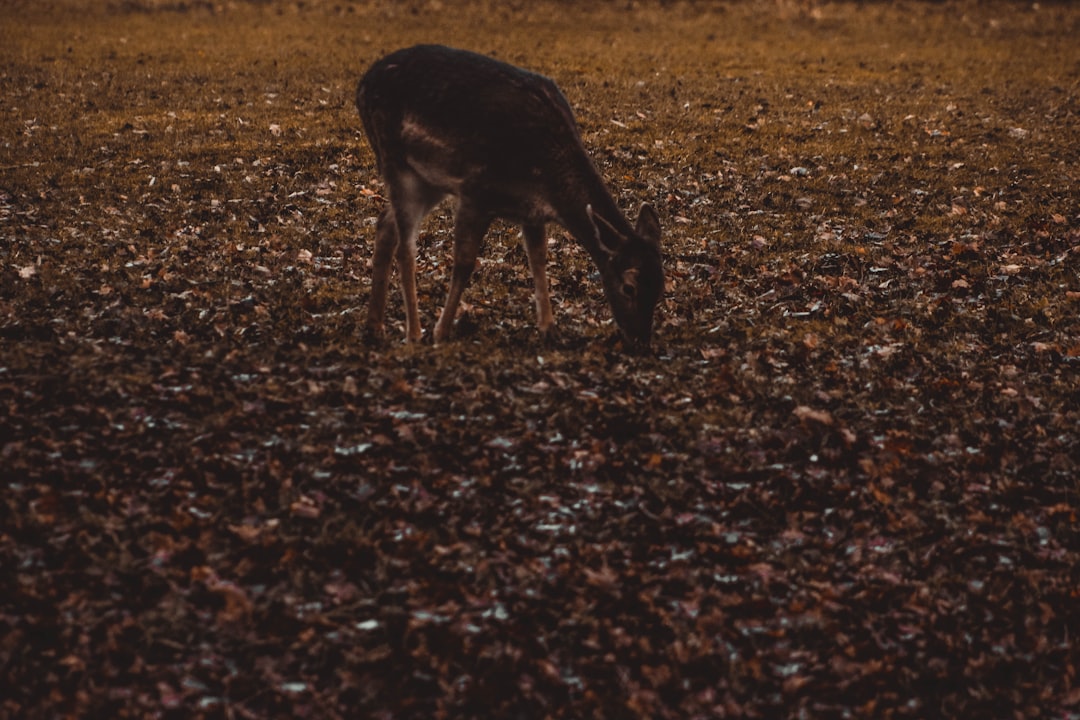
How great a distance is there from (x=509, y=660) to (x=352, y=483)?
1.94m

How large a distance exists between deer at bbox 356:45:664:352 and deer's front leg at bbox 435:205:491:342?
0.01m

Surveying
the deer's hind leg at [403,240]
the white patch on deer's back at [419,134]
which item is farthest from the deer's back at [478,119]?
the deer's hind leg at [403,240]

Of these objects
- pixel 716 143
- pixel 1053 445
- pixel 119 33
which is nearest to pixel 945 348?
pixel 1053 445

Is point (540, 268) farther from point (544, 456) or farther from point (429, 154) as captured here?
point (544, 456)

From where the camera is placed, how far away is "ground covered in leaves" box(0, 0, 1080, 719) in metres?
5.60

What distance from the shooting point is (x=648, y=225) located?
26.6 feet

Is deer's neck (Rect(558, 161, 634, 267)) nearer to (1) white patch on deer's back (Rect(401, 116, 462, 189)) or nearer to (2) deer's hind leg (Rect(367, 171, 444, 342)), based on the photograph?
(1) white patch on deer's back (Rect(401, 116, 462, 189))

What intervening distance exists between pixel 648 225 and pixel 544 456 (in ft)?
6.84

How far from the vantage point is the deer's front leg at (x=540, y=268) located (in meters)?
8.83

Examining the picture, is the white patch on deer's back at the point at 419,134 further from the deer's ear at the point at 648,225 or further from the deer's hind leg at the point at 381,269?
the deer's ear at the point at 648,225

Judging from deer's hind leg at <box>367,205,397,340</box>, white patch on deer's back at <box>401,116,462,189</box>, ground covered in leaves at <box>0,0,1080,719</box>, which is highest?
white patch on deer's back at <box>401,116,462,189</box>

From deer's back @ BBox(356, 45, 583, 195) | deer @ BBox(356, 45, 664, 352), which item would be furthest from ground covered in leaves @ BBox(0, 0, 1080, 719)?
deer's back @ BBox(356, 45, 583, 195)

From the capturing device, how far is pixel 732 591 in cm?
624

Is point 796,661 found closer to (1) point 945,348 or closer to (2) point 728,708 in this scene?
(2) point 728,708
